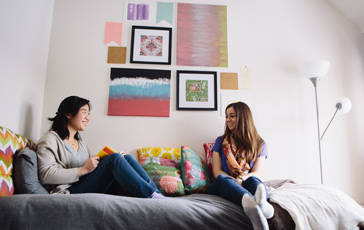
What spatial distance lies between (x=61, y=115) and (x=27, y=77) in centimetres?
47

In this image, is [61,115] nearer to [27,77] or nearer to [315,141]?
[27,77]

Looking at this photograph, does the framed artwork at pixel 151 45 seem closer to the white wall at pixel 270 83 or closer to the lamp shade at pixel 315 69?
the white wall at pixel 270 83

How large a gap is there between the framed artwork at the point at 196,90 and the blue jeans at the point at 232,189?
89 centimetres

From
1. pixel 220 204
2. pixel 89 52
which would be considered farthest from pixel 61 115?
pixel 220 204

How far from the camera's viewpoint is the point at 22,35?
6.27 ft

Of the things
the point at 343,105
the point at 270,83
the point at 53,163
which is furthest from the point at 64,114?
the point at 343,105

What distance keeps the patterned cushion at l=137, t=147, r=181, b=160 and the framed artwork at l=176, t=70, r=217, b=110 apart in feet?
1.34

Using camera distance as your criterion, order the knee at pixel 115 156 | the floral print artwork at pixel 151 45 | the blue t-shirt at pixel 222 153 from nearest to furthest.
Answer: the knee at pixel 115 156 < the blue t-shirt at pixel 222 153 < the floral print artwork at pixel 151 45

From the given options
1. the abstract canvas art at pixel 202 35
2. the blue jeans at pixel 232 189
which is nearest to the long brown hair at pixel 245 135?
the blue jeans at pixel 232 189

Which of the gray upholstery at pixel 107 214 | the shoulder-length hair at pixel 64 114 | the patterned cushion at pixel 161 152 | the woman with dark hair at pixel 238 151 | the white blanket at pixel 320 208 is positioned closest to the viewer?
the gray upholstery at pixel 107 214

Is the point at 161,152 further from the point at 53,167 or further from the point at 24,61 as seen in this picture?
the point at 24,61

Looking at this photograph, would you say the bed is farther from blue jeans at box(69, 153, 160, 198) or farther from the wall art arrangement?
the wall art arrangement

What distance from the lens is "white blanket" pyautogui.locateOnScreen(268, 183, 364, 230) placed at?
133 cm

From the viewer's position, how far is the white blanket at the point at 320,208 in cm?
133
